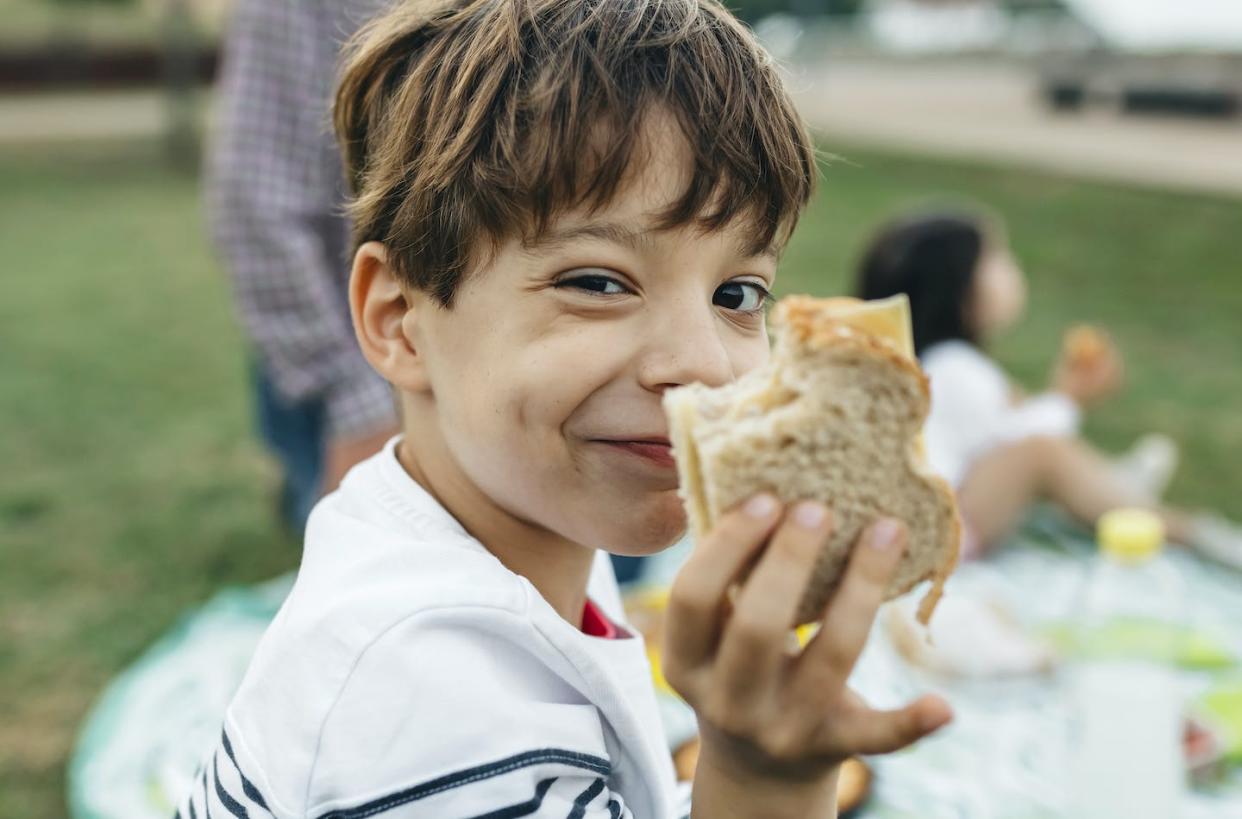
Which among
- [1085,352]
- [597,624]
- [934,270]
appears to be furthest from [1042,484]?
[597,624]

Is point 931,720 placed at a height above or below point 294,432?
above

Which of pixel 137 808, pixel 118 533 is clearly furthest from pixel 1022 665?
pixel 118 533

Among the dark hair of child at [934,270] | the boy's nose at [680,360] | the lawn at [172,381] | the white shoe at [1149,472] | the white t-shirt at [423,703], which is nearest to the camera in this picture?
the white t-shirt at [423,703]

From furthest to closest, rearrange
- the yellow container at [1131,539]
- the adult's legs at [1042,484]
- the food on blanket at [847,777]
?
the adult's legs at [1042,484] < the yellow container at [1131,539] < the food on blanket at [847,777]

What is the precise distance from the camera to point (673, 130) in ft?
4.56

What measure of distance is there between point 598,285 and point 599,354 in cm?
8

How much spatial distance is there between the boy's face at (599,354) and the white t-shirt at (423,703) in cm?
12

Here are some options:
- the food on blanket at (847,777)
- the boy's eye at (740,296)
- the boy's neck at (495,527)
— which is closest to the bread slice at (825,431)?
the boy's eye at (740,296)

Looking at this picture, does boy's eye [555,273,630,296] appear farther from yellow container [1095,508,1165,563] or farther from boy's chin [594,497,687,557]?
yellow container [1095,508,1165,563]

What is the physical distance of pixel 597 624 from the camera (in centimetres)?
173

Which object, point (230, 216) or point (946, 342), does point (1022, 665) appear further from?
point (230, 216)

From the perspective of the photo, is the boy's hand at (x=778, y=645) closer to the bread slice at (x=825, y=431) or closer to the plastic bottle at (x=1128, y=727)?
the bread slice at (x=825, y=431)

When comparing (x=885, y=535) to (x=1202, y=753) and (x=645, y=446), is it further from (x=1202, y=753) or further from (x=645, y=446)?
(x=1202, y=753)

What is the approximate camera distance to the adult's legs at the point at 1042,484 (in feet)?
15.2
